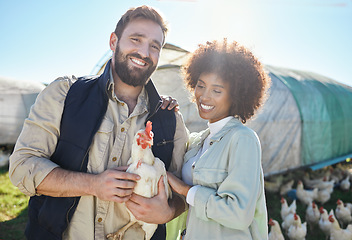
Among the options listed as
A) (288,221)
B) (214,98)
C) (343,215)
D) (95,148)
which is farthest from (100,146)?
(343,215)

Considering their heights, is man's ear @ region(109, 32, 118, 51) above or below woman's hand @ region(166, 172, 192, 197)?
above

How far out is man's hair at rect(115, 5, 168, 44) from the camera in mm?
2170

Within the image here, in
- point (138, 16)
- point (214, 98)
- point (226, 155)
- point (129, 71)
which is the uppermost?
point (138, 16)

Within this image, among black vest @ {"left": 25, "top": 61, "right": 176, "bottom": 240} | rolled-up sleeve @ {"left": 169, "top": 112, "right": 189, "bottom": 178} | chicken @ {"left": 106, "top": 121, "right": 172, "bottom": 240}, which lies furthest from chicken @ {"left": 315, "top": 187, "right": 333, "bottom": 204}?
black vest @ {"left": 25, "top": 61, "right": 176, "bottom": 240}

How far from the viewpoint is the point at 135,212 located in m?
1.74

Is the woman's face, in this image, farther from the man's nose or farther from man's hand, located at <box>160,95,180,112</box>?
the man's nose

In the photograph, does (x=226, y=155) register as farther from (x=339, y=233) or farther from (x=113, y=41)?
(x=339, y=233)

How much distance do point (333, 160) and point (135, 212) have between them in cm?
972

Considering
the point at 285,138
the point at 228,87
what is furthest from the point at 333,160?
the point at 228,87

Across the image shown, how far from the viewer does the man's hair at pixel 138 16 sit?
217 cm

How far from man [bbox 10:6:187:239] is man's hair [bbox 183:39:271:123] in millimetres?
467

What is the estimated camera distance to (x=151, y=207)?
5.70 feet

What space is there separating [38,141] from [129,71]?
0.83 m

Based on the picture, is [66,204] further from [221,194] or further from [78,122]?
[221,194]
